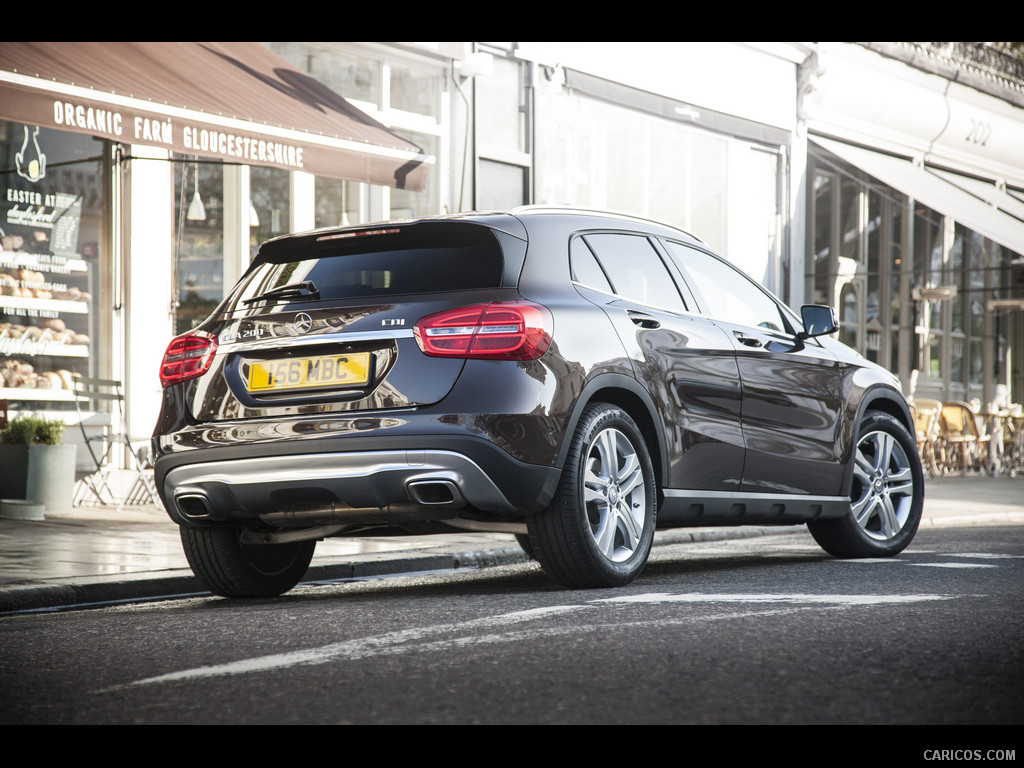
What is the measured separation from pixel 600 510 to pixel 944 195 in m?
15.1

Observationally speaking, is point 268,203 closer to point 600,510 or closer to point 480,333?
point 600,510

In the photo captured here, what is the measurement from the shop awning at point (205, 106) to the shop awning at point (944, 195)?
9.54 metres

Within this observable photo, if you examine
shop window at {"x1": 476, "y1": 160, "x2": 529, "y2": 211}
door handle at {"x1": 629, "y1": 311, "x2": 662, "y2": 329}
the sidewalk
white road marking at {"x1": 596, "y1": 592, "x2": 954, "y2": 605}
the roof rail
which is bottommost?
the sidewalk

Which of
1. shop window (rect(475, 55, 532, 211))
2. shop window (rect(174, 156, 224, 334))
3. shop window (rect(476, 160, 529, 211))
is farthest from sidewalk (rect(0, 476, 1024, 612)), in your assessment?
shop window (rect(475, 55, 532, 211))

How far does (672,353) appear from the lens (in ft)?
21.7

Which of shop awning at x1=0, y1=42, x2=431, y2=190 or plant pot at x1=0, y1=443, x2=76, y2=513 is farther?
plant pot at x1=0, y1=443, x2=76, y2=513

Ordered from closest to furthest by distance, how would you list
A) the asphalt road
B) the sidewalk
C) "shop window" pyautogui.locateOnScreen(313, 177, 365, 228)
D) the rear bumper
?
1. the asphalt road
2. the rear bumper
3. the sidewalk
4. "shop window" pyautogui.locateOnScreen(313, 177, 365, 228)

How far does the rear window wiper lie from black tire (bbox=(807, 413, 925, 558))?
3497 millimetres

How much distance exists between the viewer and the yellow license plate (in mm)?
5773

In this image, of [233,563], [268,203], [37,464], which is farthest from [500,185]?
[233,563]

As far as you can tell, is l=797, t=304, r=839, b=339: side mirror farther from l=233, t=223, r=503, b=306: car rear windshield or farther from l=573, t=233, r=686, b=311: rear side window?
l=233, t=223, r=503, b=306: car rear windshield

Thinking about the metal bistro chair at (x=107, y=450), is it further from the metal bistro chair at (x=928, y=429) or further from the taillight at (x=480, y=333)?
the metal bistro chair at (x=928, y=429)

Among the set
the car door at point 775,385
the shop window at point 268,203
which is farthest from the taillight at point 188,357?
the shop window at point 268,203
